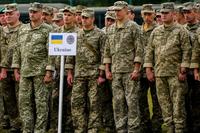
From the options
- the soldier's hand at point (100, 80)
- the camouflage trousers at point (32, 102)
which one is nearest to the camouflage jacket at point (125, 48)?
the soldier's hand at point (100, 80)

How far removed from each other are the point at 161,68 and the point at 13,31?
9.39ft

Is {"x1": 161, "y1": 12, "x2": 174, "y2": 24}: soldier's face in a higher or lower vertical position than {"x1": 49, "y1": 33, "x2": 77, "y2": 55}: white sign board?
higher

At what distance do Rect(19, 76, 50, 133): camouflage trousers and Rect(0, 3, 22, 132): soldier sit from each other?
0.90 metres

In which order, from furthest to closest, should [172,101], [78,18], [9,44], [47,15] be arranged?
[47,15], [78,18], [9,44], [172,101]

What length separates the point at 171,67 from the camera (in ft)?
32.0

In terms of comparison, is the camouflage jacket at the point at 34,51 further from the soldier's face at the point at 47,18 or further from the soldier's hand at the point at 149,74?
the soldier's hand at the point at 149,74

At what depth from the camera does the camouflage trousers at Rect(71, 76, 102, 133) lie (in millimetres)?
10023

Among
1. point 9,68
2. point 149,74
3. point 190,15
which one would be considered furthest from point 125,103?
point 9,68

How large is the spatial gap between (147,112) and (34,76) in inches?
81.5

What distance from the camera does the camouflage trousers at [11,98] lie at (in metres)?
11.2

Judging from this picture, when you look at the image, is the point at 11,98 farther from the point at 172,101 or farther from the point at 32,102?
the point at 172,101

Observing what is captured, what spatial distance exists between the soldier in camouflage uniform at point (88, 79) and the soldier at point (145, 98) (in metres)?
0.88

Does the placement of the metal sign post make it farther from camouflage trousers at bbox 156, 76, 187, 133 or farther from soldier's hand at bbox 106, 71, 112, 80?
camouflage trousers at bbox 156, 76, 187, 133

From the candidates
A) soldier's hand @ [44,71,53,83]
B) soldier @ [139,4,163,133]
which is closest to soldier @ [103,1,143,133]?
soldier @ [139,4,163,133]
